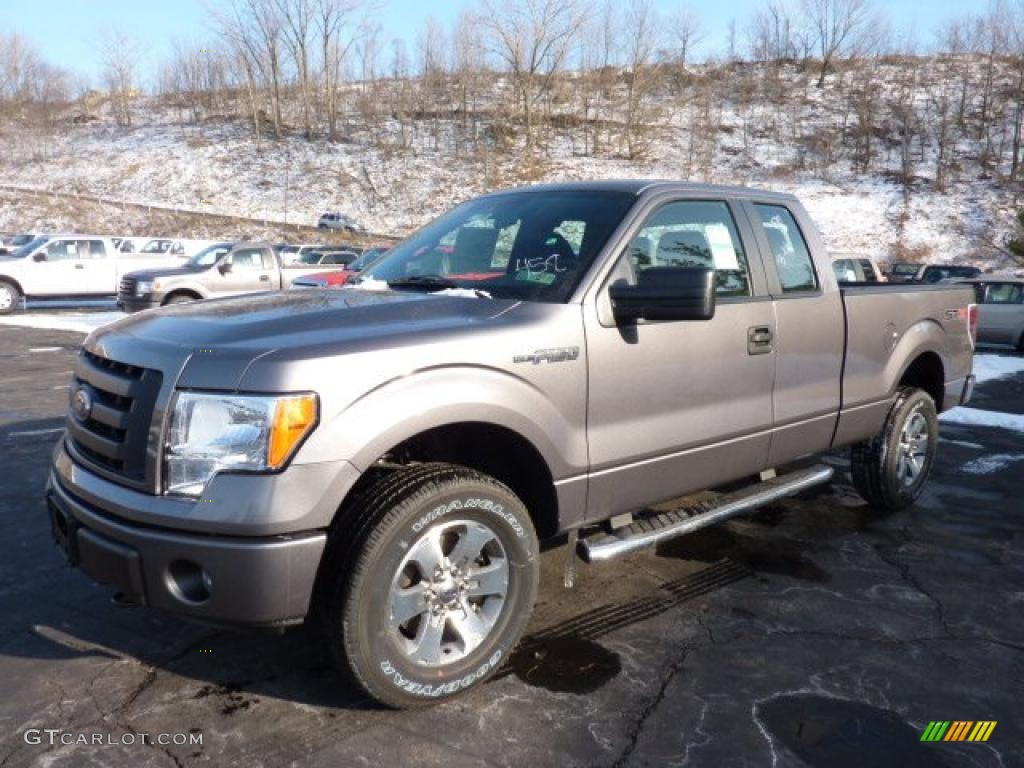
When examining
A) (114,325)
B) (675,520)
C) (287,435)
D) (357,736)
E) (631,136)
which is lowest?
(357,736)

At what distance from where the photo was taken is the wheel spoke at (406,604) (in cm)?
281

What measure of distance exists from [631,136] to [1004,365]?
4536 centimetres

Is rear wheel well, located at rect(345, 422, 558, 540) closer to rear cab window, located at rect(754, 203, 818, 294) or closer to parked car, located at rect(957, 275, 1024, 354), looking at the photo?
rear cab window, located at rect(754, 203, 818, 294)

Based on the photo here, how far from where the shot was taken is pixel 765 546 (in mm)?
4707

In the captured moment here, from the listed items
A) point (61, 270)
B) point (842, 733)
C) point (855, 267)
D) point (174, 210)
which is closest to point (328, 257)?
point (61, 270)

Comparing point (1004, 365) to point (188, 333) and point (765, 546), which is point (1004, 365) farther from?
point (188, 333)

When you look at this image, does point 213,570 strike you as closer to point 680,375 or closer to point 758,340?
point 680,375

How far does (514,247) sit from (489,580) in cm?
149

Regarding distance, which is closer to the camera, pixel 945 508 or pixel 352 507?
pixel 352 507

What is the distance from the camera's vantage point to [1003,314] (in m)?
16.6

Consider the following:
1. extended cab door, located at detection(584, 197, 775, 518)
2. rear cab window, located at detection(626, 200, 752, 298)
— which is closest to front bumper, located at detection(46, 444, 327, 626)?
extended cab door, located at detection(584, 197, 775, 518)

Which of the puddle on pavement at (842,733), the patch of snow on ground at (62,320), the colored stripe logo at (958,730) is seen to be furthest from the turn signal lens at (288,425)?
the patch of snow on ground at (62,320)

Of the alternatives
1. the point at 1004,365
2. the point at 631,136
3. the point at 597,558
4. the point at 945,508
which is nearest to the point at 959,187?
the point at 631,136

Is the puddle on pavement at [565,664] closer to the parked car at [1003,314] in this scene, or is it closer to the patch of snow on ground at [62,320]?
the patch of snow on ground at [62,320]
